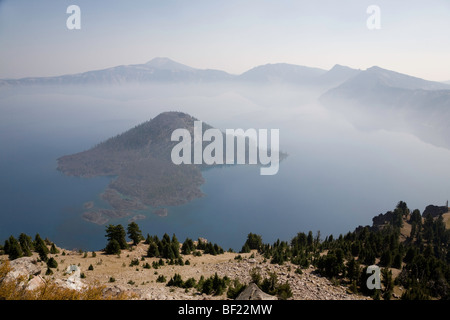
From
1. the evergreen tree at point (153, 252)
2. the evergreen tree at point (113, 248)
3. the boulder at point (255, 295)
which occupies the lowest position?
the evergreen tree at point (153, 252)

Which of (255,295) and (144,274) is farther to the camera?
(144,274)

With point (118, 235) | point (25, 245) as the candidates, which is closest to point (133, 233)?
point (118, 235)

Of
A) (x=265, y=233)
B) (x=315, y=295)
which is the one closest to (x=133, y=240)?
(x=315, y=295)

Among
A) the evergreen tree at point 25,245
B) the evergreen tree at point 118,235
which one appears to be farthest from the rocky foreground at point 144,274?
the evergreen tree at point 25,245

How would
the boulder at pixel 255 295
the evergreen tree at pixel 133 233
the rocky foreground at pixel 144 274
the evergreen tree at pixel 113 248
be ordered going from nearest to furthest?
the boulder at pixel 255 295 < the rocky foreground at pixel 144 274 < the evergreen tree at pixel 113 248 < the evergreen tree at pixel 133 233

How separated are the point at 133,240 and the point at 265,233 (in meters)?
151

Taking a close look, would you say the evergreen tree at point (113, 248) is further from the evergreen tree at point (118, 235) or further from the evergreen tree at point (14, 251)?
the evergreen tree at point (14, 251)

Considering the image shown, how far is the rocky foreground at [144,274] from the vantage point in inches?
807

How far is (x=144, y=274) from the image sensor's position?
28.1 metres

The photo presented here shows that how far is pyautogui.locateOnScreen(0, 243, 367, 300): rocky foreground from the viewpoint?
20506mm

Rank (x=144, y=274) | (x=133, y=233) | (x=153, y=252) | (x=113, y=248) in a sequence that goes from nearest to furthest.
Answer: (x=144, y=274), (x=113, y=248), (x=153, y=252), (x=133, y=233)

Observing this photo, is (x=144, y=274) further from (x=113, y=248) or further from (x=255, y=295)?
(x=255, y=295)
